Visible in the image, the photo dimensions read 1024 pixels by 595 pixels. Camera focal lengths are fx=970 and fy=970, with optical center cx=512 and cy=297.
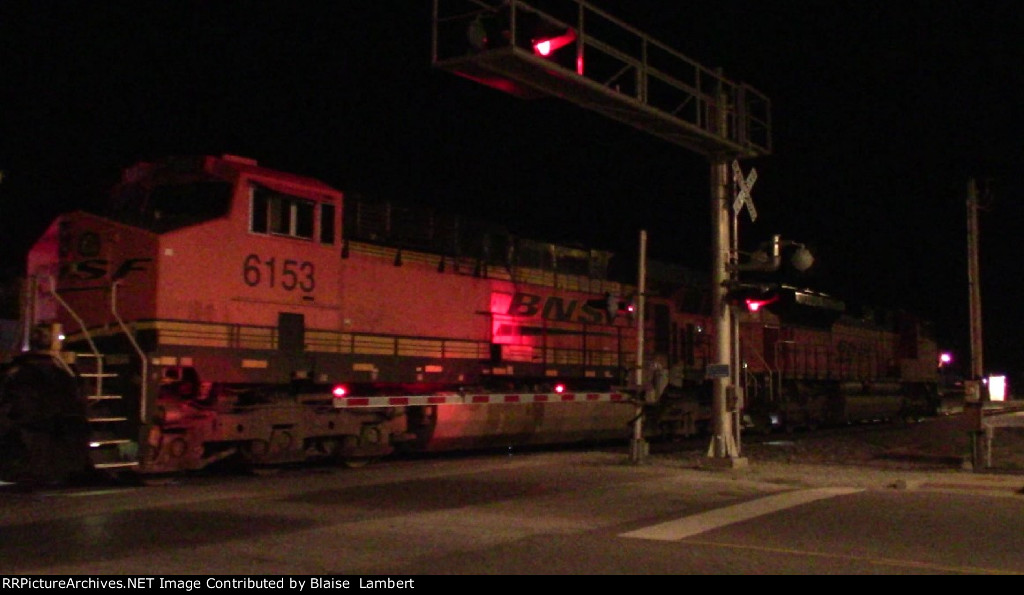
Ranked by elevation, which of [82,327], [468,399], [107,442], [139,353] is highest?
[82,327]

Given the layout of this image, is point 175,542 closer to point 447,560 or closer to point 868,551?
point 447,560

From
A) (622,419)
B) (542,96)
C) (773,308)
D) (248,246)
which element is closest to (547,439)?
(622,419)

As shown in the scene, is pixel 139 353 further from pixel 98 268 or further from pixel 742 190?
pixel 742 190

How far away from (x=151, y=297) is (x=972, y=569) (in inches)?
398

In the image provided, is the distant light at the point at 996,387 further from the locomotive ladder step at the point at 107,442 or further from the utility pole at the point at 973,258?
the locomotive ladder step at the point at 107,442

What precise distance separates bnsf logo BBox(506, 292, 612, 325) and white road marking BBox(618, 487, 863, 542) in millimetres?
6461

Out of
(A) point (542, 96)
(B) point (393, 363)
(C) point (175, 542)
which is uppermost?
(A) point (542, 96)

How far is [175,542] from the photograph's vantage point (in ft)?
27.6

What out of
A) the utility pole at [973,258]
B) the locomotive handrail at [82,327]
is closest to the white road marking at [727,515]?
the utility pole at [973,258]

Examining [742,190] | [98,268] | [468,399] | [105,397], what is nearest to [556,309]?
[468,399]

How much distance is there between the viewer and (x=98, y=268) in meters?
13.4

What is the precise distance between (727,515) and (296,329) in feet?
23.0

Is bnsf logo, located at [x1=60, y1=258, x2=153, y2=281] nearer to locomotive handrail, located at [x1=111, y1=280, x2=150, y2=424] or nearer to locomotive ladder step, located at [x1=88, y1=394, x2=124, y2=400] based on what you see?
locomotive handrail, located at [x1=111, y1=280, x2=150, y2=424]

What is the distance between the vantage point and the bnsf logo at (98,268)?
42.7 ft
